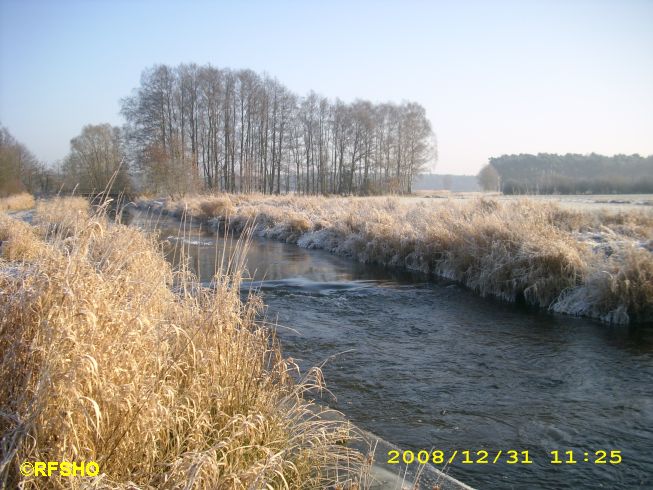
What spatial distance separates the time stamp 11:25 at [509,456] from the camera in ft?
12.4

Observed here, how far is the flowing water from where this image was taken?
12.9 feet

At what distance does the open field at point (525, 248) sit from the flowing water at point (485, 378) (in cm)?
61

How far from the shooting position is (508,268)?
389 inches

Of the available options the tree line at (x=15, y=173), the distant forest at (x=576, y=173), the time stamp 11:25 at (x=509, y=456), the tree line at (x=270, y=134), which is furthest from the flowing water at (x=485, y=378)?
the tree line at (x=270, y=134)

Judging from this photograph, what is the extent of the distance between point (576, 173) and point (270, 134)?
2854 centimetres

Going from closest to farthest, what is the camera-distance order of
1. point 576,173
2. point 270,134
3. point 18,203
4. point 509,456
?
point 509,456 < point 18,203 < point 576,173 < point 270,134

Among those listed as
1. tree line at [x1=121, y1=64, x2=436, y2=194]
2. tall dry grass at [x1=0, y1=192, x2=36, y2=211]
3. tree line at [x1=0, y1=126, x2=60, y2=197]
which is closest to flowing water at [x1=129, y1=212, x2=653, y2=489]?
tall dry grass at [x1=0, y1=192, x2=36, y2=211]

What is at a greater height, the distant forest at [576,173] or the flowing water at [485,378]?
→ the distant forest at [576,173]

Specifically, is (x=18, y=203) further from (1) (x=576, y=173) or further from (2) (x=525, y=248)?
(1) (x=576, y=173)

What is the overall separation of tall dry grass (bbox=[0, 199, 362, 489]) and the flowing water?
3.39ft

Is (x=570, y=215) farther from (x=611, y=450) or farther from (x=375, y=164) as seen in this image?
(x=375, y=164)

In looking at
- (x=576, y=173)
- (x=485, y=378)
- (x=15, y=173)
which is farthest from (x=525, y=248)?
(x=15, y=173)

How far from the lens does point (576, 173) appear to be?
37781mm

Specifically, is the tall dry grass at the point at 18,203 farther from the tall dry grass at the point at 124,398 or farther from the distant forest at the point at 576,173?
the tall dry grass at the point at 124,398
